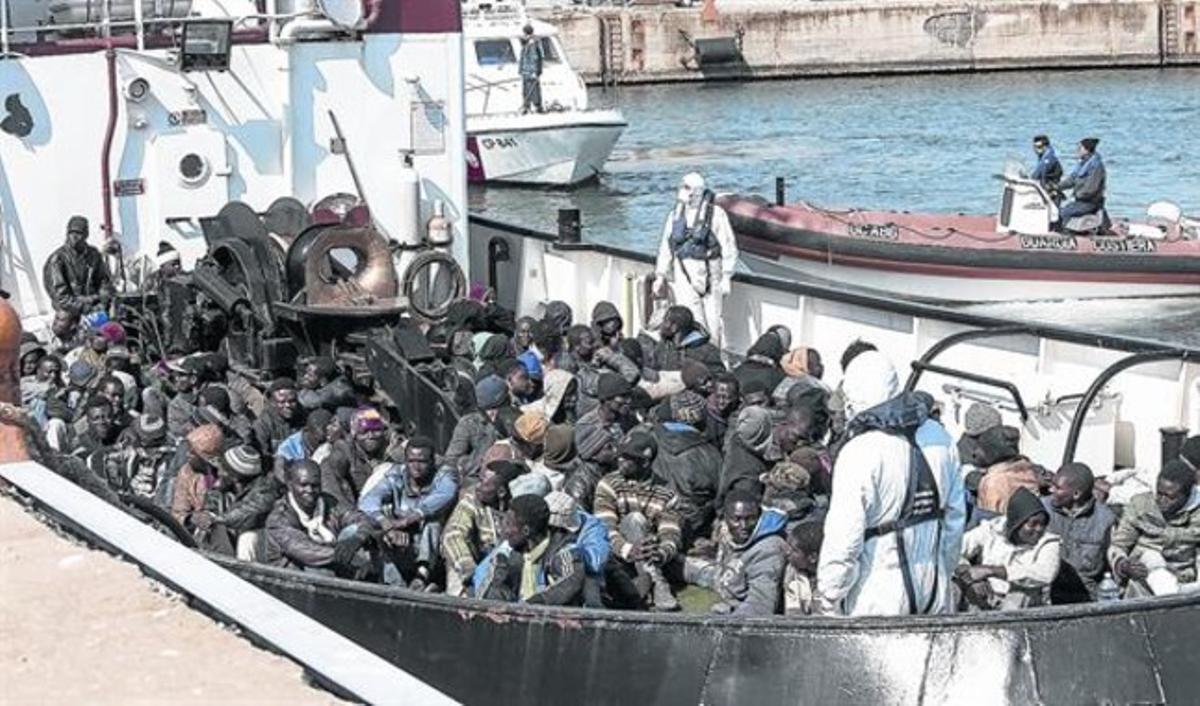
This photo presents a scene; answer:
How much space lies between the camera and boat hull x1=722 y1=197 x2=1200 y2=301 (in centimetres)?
2030

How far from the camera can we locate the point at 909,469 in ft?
21.6

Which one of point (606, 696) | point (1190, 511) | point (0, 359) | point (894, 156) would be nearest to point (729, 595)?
point (606, 696)

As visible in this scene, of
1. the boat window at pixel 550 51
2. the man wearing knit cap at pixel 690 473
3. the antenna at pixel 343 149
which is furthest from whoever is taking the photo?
the boat window at pixel 550 51

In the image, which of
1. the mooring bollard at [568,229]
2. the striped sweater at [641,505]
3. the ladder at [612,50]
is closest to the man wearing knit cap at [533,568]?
the striped sweater at [641,505]

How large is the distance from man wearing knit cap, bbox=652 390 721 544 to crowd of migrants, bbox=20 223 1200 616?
0.01m

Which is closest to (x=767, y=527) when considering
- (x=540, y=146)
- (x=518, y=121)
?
(x=518, y=121)

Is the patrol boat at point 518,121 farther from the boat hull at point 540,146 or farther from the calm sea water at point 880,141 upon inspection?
the calm sea water at point 880,141

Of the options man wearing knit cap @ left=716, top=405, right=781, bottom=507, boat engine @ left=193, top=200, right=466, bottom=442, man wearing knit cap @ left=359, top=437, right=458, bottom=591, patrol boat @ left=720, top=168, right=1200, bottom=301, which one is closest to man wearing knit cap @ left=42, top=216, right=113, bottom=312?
boat engine @ left=193, top=200, right=466, bottom=442

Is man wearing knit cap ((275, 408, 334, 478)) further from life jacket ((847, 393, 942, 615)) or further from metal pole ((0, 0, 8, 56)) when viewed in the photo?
metal pole ((0, 0, 8, 56))

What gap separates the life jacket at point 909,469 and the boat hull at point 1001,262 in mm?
13841

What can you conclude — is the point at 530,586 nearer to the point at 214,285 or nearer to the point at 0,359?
the point at 0,359

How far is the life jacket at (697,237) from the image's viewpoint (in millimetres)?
13562

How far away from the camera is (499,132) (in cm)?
3406

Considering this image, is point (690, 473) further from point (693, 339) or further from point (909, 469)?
point (693, 339)
